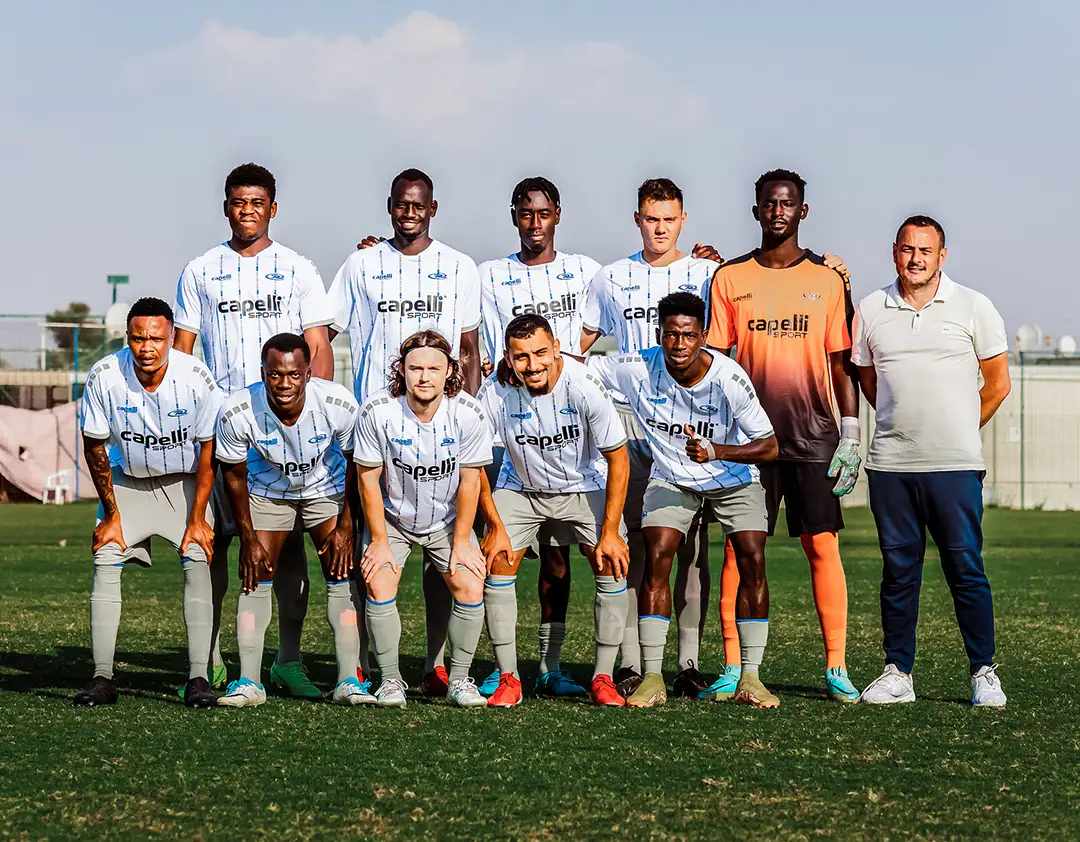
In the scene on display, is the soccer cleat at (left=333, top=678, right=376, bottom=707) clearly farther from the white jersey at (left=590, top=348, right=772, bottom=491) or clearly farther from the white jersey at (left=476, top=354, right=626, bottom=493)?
the white jersey at (left=590, top=348, right=772, bottom=491)

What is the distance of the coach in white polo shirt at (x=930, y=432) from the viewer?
643 cm

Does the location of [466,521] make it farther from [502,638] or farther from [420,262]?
[420,262]

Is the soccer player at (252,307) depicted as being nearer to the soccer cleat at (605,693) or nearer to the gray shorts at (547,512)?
the gray shorts at (547,512)

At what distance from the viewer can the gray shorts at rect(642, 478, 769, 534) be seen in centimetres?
648

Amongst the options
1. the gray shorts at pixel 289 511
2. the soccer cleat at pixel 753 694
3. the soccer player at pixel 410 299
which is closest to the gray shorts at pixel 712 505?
the soccer cleat at pixel 753 694

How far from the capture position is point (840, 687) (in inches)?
256

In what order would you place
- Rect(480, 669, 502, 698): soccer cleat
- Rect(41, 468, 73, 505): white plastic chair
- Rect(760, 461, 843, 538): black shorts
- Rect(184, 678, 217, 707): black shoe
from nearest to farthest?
Rect(184, 678, 217, 707): black shoe → Rect(760, 461, 843, 538): black shorts → Rect(480, 669, 502, 698): soccer cleat → Rect(41, 468, 73, 505): white plastic chair

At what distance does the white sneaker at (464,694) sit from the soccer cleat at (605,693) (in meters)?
0.51

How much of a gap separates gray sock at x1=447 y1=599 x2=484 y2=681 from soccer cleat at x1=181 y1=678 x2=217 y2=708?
1.05 meters

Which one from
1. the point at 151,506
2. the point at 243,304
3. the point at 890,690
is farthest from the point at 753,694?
the point at 243,304

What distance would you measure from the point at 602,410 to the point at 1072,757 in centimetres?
238

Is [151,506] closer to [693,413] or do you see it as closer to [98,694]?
[98,694]

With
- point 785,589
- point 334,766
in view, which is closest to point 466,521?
point 334,766

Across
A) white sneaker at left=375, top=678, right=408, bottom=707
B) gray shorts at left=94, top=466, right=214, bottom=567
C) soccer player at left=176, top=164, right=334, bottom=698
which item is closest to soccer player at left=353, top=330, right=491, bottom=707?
white sneaker at left=375, top=678, right=408, bottom=707
